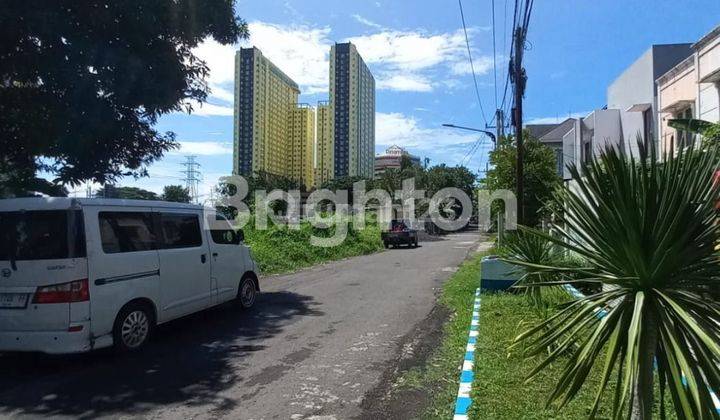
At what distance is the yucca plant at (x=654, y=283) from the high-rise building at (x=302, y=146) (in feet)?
205

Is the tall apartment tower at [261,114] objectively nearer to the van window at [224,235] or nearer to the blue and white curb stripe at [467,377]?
the van window at [224,235]

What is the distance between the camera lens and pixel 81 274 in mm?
5918

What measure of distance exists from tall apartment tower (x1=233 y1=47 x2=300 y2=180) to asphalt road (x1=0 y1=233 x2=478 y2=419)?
134 feet

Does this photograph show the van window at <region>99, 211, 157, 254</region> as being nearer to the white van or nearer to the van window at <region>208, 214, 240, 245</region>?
the white van

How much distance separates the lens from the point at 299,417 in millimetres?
4465

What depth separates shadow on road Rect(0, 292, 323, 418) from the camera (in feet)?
16.0

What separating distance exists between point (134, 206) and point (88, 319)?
166 centimetres

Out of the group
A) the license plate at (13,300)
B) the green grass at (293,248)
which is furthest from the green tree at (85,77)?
the green grass at (293,248)

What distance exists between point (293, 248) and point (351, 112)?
3949cm

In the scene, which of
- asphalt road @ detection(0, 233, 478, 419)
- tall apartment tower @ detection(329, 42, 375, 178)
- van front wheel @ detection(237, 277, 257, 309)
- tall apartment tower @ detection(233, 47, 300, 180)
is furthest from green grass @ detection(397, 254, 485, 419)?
tall apartment tower @ detection(329, 42, 375, 178)

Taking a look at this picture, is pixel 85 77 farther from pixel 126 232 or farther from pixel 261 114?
pixel 261 114

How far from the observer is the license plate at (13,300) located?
589 centimetres

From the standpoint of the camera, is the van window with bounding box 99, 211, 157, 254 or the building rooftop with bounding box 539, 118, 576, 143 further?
the building rooftop with bounding box 539, 118, 576, 143

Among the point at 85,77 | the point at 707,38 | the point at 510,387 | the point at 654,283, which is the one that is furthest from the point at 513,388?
the point at 707,38
